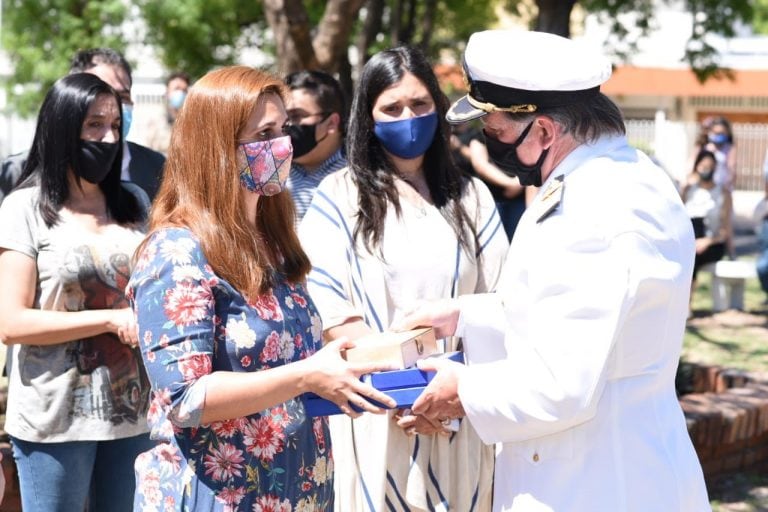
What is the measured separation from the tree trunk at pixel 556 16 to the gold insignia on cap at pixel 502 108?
618cm

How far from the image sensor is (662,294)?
8.16ft

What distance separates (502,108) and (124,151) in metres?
2.43

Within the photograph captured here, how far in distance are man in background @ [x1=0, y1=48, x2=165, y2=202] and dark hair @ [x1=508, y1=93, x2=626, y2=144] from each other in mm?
2145

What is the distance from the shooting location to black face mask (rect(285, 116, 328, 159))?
16.7ft

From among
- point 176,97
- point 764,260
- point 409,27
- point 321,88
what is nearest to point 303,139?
point 321,88

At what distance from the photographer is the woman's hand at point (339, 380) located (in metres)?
2.56

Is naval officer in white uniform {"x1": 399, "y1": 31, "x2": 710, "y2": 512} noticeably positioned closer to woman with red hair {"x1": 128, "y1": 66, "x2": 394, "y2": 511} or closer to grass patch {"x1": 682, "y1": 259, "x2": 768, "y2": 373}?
woman with red hair {"x1": 128, "y1": 66, "x2": 394, "y2": 511}

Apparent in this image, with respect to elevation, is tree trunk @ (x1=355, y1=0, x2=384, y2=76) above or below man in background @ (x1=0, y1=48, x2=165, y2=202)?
above

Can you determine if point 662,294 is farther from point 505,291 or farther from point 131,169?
point 131,169

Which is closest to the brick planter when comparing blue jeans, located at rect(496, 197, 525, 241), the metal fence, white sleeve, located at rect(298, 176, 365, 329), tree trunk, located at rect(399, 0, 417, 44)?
blue jeans, located at rect(496, 197, 525, 241)

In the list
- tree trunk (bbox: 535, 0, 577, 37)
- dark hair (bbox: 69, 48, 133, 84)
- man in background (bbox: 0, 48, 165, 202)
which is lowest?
man in background (bbox: 0, 48, 165, 202)

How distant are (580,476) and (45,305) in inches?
71.5

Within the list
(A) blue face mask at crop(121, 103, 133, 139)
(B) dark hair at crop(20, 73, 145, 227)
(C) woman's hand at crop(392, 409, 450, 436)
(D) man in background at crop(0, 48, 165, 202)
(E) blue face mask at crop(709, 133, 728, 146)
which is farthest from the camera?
(E) blue face mask at crop(709, 133, 728, 146)

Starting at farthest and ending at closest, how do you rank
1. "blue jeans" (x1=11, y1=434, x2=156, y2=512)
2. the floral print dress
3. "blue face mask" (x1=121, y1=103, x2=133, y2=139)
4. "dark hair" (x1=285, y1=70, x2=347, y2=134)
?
"dark hair" (x1=285, y1=70, x2=347, y2=134)
"blue face mask" (x1=121, y1=103, x2=133, y2=139)
"blue jeans" (x1=11, y1=434, x2=156, y2=512)
the floral print dress
